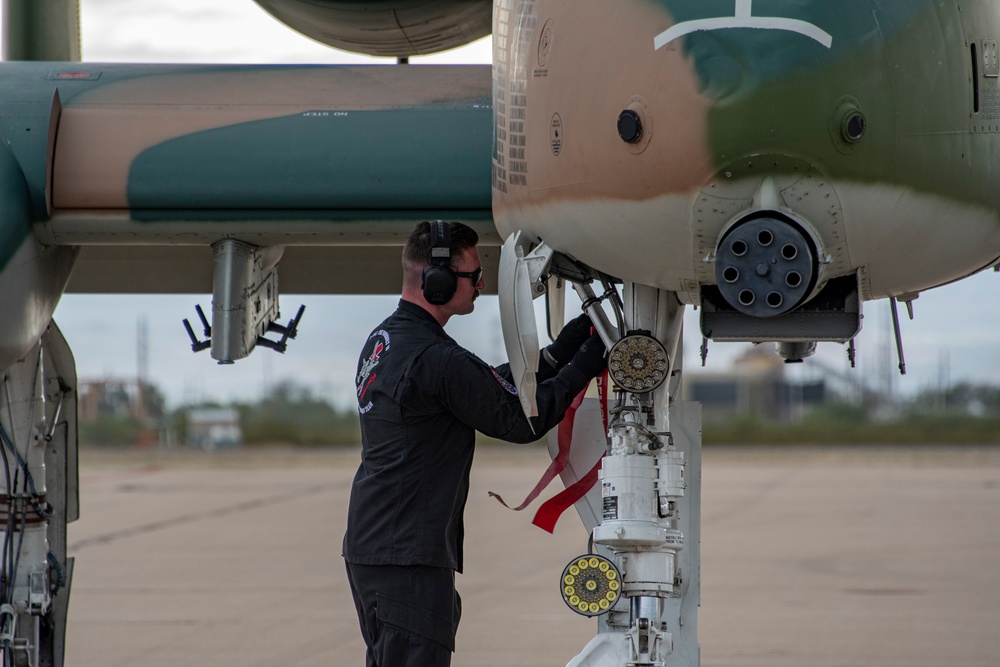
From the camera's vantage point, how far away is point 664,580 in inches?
171

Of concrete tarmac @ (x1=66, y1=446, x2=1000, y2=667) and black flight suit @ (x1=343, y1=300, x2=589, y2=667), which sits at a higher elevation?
black flight suit @ (x1=343, y1=300, x2=589, y2=667)

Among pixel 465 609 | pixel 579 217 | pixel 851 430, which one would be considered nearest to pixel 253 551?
pixel 465 609

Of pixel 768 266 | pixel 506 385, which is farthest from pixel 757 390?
pixel 768 266

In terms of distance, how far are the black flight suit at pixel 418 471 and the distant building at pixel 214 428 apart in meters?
47.2

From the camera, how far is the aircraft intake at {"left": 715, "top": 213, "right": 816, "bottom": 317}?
144 inches

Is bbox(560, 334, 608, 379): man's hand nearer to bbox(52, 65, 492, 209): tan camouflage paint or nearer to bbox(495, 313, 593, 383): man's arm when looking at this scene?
bbox(495, 313, 593, 383): man's arm

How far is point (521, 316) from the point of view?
13.8 ft

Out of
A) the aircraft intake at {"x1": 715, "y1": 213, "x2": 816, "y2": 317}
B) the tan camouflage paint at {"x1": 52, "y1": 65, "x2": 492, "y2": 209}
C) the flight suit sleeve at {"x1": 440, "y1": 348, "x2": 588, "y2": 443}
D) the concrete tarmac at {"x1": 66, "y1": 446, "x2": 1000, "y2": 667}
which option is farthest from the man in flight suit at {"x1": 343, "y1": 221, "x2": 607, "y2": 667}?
the concrete tarmac at {"x1": 66, "y1": 446, "x2": 1000, "y2": 667}

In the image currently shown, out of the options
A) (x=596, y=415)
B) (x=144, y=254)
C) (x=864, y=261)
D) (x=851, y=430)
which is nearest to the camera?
(x=864, y=261)

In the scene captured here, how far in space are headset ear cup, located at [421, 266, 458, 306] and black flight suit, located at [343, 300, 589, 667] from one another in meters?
0.10

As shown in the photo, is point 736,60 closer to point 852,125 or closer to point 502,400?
point 852,125

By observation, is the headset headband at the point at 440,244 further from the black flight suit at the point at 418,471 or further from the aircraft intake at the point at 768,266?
the aircraft intake at the point at 768,266

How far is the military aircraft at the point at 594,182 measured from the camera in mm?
3682

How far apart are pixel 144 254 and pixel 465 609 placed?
19.0 ft
